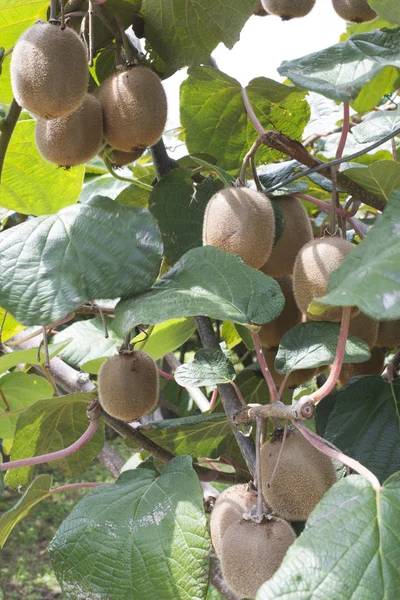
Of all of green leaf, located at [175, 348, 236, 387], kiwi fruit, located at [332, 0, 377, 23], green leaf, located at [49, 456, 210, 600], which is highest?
kiwi fruit, located at [332, 0, 377, 23]

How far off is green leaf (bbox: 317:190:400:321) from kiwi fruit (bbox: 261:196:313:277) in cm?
26

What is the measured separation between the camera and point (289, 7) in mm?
1023

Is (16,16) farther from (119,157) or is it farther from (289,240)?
(289,240)

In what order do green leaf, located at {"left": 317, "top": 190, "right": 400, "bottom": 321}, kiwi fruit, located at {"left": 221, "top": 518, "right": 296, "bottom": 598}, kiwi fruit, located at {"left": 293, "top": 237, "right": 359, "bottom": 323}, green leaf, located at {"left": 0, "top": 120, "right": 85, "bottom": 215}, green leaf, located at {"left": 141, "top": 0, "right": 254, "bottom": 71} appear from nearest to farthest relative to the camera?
green leaf, located at {"left": 317, "top": 190, "right": 400, "bottom": 321} < kiwi fruit, located at {"left": 221, "top": 518, "right": 296, "bottom": 598} < kiwi fruit, located at {"left": 293, "top": 237, "right": 359, "bottom": 323} < green leaf, located at {"left": 141, "top": 0, "right": 254, "bottom": 71} < green leaf, located at {"left": 0, "top": 120, "right": 85, "bottom": 215}

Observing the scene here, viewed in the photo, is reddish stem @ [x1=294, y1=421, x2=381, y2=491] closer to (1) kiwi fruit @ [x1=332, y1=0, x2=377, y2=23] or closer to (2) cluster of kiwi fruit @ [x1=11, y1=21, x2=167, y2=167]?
(2) cluster of kiwi fruit @ [x1=11, y1=21, x2=167, y2=167]

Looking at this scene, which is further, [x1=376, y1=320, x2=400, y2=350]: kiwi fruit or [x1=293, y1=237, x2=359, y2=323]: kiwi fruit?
[x1=376, y1=320, x2=400, y2=350]: kiwi fruit

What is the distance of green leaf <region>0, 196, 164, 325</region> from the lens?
2.44ft

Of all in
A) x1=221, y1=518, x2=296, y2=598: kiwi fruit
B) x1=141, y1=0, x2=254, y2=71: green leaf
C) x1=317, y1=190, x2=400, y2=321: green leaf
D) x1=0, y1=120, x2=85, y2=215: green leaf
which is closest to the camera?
x1=317, y1=190, x2=400, y2=321: green leaf

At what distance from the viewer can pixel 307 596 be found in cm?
51

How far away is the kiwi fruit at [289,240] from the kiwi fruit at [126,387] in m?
0.21

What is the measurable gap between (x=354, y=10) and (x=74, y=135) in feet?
1.52

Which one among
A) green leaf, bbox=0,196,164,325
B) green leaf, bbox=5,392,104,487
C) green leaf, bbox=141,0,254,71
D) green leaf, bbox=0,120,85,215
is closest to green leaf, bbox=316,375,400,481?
green leaf, bbox=0,196,164,325

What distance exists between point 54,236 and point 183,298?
0.58 ft

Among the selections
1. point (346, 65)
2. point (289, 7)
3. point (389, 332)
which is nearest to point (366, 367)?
point (389, 332)
